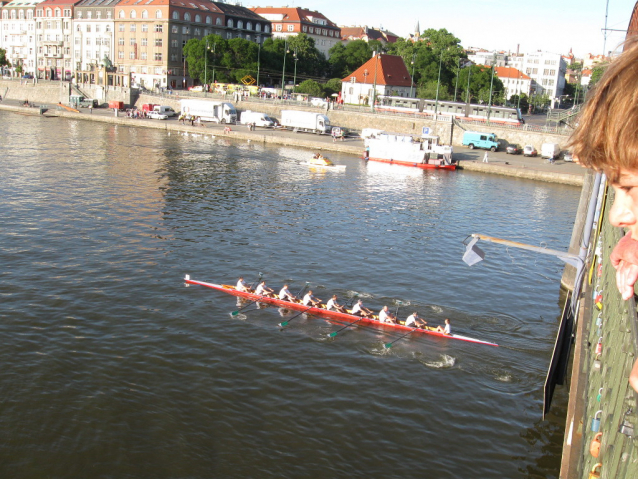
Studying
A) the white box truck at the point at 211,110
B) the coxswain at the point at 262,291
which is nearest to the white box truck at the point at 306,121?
the white box truck at the point at 211,110

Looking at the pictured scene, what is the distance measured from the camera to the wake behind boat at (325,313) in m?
20.5

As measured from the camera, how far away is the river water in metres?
14.0

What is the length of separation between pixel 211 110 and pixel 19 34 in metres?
77.4

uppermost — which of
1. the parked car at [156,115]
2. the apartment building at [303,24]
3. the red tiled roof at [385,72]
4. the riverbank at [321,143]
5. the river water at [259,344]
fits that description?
the apartment building at [303,24]

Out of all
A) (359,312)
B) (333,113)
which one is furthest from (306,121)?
(359,312)

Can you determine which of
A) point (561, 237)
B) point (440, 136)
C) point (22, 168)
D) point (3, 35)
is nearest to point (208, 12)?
point (3, 35)

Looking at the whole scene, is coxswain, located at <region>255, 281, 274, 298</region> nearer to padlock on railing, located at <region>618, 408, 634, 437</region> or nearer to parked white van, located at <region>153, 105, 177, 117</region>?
padlock on railing, located at <region>618, 408, 634, 437</region>

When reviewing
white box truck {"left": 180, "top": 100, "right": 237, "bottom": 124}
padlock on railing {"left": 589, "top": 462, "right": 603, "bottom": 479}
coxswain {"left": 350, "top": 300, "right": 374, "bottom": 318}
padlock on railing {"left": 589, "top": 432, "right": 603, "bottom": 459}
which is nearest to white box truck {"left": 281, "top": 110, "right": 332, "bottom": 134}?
white box truck {"left": 180, "top": 100, "right": 237, "bottom": 124}

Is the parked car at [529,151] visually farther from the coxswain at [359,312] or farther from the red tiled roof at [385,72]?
the coxswain at [359,312]

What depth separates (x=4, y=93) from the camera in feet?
361

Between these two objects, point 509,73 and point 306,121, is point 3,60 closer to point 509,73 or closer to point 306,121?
point 306,121

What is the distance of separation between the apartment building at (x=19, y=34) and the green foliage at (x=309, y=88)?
6472 centimetres

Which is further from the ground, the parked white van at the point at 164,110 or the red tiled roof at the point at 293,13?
the red tiled roof at the point at 293,13

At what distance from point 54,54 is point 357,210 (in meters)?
108
